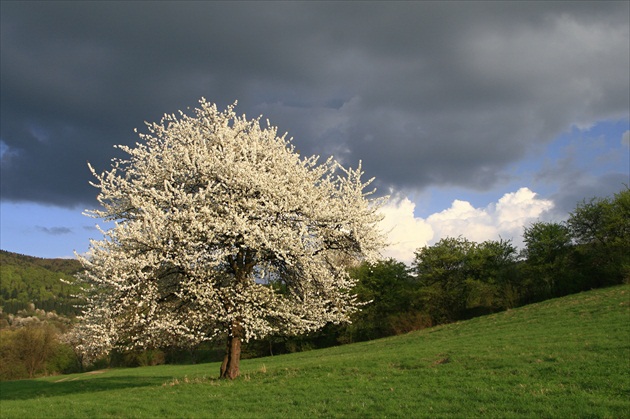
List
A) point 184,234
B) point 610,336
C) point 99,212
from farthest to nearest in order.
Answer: point 610,336, point 99,212, point 184,234

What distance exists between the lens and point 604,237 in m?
62.1

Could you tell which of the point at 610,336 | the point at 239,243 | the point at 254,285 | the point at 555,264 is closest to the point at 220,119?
the point at 239,243

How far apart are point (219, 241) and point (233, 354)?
6.19m

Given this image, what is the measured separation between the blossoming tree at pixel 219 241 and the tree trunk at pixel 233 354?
0.07 meters

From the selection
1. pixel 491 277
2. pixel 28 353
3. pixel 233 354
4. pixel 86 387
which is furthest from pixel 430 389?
pixel 28 353

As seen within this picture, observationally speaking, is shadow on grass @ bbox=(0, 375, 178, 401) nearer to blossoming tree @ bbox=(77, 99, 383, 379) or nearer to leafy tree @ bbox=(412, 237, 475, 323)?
blossoming tree @ bbox=(77, 99, 383, 379)

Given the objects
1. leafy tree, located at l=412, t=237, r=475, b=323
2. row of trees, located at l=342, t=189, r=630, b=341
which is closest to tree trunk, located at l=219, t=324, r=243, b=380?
row of trees, located at l=342, t=189, r=630, b=341

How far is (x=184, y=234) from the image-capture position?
18.6 metres

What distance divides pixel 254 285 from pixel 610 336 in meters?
20.9

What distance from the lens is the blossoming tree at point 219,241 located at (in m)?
18.8

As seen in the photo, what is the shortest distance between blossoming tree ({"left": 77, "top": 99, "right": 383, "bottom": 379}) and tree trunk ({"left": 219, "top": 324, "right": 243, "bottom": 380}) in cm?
7

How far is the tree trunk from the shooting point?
70.2 ft

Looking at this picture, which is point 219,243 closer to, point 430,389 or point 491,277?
point 430,389

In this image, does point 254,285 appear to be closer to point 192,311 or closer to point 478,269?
point 192,311
